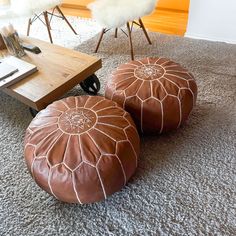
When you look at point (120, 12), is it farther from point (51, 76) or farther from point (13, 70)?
point (13, 70)

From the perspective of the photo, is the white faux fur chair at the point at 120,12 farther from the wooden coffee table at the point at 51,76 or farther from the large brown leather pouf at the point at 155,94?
the large brown leather pouf at the point at 155,94

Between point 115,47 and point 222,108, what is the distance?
4.16 ft

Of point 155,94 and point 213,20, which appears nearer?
point 155,94

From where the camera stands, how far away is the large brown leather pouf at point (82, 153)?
1075mm

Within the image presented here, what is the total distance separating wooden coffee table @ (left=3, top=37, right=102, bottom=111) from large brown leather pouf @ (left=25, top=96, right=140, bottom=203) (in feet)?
0.85

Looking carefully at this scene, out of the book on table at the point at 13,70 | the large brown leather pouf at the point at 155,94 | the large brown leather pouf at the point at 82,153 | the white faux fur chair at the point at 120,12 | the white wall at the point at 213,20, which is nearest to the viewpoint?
the large brown leather pouf at the point at 82,153

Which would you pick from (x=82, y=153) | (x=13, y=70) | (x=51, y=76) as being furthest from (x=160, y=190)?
(x=13, y=70)

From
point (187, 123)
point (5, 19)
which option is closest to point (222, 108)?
point (187, 123)

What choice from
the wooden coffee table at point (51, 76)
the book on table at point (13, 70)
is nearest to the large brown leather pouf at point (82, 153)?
the wooden coffee table at point (51, 76)

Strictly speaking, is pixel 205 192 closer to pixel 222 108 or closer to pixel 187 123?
pixel 187 123

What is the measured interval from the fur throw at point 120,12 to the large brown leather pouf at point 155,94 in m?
0.73

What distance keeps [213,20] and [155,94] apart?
57.9 inches

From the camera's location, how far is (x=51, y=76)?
5.24 ft

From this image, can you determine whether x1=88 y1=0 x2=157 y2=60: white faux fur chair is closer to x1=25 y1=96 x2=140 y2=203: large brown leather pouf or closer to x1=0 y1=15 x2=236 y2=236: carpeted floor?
x1=0 y1=15 x2=236 y2=236: carpeted floor
